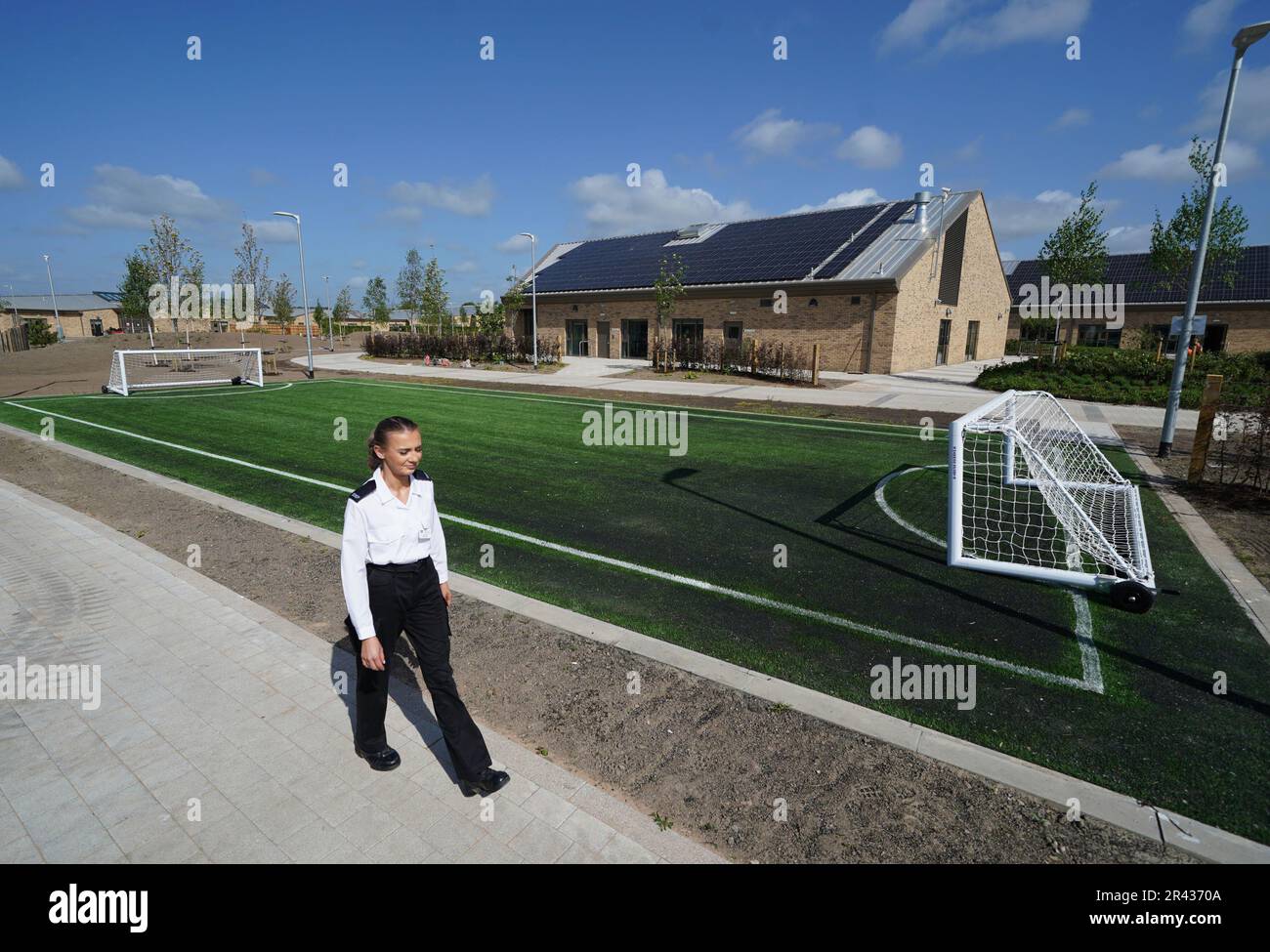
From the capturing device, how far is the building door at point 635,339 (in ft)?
122

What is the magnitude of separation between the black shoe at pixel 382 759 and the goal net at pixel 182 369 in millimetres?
23667

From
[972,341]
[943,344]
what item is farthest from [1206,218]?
[972,341]

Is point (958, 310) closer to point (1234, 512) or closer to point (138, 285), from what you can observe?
point (1234, 512)

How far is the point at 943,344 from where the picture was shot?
3425cm

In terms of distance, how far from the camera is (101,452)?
12.6m

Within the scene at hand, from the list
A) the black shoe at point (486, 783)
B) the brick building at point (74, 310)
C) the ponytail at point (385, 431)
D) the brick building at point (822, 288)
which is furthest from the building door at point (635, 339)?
the brick building at point (74, 310)

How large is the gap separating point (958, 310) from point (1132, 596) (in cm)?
3442

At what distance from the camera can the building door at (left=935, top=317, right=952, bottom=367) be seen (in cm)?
3359

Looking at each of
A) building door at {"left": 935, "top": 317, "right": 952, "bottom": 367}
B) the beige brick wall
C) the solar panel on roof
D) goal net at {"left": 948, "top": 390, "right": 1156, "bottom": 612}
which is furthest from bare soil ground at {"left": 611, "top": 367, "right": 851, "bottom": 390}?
goal net at {"left": 948, "top": 390, "right": 1156, "bottom": 612}

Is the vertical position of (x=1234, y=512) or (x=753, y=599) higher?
(x=1234, y=512)

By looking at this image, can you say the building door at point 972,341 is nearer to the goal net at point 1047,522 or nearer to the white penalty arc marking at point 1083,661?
the goal net at point 1047,522

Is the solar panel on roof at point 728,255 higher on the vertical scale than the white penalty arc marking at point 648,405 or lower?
higher

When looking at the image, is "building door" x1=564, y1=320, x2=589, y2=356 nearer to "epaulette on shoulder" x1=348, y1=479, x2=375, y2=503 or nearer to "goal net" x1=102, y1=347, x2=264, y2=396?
"goal net" x1=102, y1=347, x2=264, y2=396
